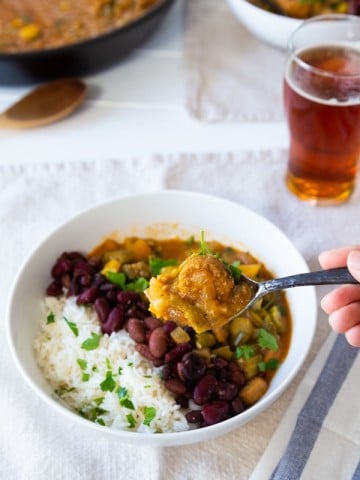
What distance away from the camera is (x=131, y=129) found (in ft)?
7.48

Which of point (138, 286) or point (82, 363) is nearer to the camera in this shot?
point (82, 363)

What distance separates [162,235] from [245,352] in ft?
1.56

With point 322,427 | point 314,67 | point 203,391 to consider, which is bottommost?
point 322,427

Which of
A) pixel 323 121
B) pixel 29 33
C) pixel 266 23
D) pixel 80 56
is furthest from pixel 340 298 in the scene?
pixel 29 33

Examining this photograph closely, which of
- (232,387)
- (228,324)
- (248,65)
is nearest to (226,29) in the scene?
(248,65)

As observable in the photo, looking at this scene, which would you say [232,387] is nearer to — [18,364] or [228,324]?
[228,324]

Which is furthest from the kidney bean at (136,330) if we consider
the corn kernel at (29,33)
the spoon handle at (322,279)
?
the corn kernel at (29,33)

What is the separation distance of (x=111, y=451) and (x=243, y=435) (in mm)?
288

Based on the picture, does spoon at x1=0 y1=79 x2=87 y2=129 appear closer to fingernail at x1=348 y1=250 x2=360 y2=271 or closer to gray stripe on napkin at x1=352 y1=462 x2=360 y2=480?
fingernail at x1=348 y1=250 x2=360 y2=271

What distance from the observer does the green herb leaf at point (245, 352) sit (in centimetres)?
155

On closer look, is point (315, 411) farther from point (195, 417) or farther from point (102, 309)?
point (102, 309)

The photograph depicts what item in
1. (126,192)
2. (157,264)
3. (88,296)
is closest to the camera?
(88,296)

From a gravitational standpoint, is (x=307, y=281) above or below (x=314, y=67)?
below

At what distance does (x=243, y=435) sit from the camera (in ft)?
4.88
